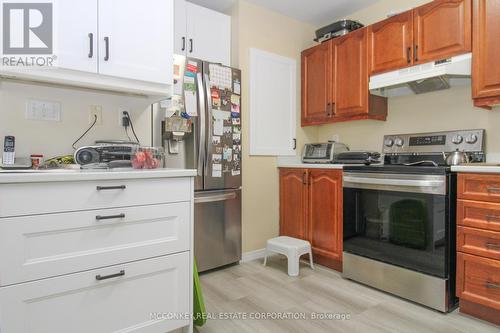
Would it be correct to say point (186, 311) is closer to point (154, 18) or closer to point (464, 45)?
point (154, 18)

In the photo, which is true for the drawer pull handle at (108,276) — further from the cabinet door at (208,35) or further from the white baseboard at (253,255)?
the cabinet door at (208,35)

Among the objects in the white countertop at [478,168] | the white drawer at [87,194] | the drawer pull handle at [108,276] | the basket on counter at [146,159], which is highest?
the basket on counter at [146,159]

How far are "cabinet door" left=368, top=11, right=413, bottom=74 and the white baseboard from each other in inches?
78.5

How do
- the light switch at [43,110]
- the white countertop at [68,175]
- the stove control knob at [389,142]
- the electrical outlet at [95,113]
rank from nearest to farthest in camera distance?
the white countertop at [68,175] → the light switch at [43,110] → the electrical outlet at [95,113] → the stove control knob at [389,142]

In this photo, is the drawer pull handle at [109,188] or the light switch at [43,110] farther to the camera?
the light switch at [43,110]

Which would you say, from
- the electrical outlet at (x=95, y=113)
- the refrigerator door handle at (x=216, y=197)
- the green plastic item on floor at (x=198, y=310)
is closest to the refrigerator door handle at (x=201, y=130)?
the refrigerator door handle at (x=216, y=197)

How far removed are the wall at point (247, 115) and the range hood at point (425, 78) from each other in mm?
1029

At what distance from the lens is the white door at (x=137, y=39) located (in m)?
1.58

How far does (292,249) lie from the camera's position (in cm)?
254

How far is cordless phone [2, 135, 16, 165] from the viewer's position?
1549 mm

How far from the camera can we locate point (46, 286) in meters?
1.16

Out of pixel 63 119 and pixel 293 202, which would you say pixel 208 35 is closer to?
pixel 63 119

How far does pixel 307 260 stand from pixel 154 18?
236cm

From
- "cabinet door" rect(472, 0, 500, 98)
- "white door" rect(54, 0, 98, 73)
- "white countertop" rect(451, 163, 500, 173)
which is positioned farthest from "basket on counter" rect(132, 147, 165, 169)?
"cabinet door" rect(472, 0, 500, 98)
